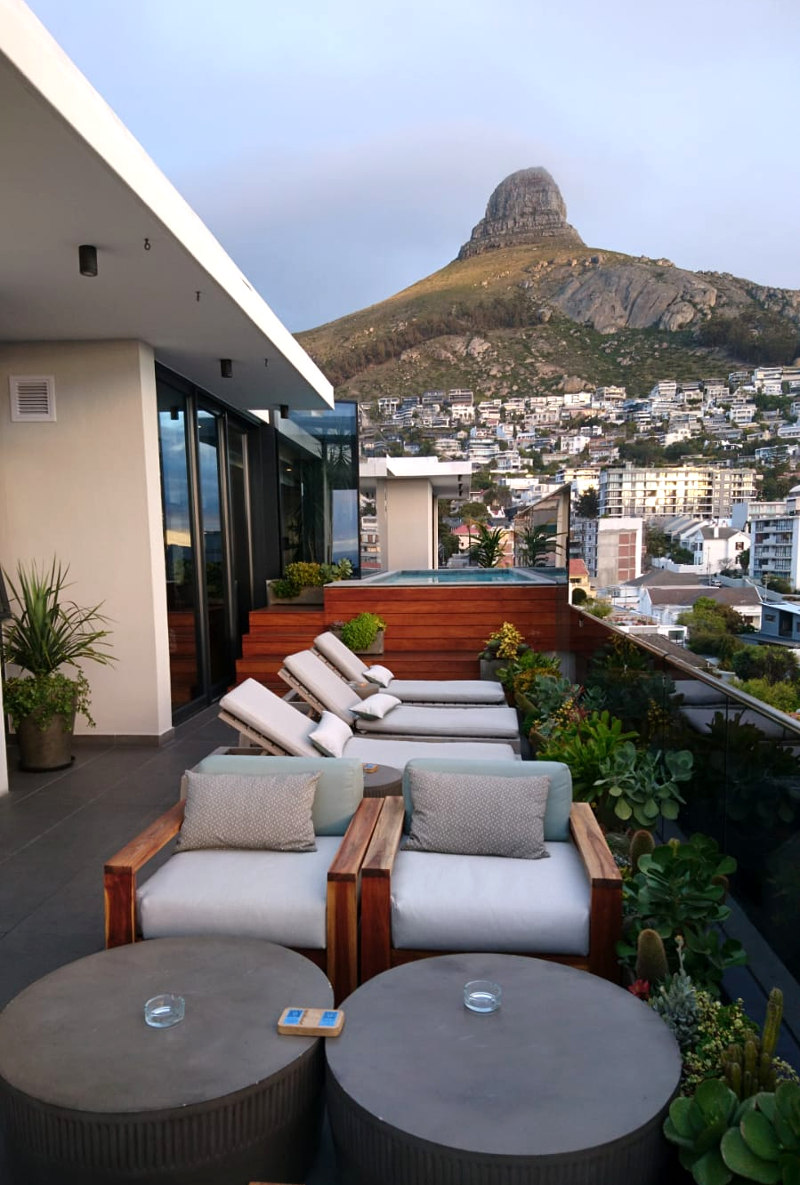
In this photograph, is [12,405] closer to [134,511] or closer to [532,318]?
[134,511]

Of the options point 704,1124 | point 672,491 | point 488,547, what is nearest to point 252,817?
point 704,1124

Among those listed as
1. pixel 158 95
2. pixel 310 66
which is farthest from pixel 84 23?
pixel 310 66

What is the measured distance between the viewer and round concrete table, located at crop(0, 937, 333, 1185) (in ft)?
5.69

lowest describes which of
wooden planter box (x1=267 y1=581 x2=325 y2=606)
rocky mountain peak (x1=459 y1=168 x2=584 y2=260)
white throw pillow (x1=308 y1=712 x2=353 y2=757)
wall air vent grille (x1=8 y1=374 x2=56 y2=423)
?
white throw pillow (x1=308 y1=712 x2=353 y2=757)

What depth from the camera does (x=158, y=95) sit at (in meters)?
42.0

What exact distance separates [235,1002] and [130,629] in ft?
16.1

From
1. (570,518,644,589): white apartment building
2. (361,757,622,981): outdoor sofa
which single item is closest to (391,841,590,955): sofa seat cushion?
(361,757,622,981): outdoor sofa

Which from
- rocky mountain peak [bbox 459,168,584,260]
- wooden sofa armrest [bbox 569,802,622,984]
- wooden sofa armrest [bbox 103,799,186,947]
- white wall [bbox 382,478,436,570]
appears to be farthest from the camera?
rocky mountain peak [bbox 459,168,584,260]

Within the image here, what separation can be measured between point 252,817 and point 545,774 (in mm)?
1150

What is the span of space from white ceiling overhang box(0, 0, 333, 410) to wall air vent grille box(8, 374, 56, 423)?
0.31 meters

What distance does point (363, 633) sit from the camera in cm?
908

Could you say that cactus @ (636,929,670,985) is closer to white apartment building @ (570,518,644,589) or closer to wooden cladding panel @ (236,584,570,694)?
white apartment building @ (570,518,644,589)

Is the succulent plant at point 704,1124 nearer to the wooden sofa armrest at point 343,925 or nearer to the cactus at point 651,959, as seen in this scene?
the cactus at point 651,959

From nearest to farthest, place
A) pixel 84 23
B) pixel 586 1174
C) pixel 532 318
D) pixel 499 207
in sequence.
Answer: pixel 586 1174
pixel 84 23
pixel 532 318
pixel 499 207
